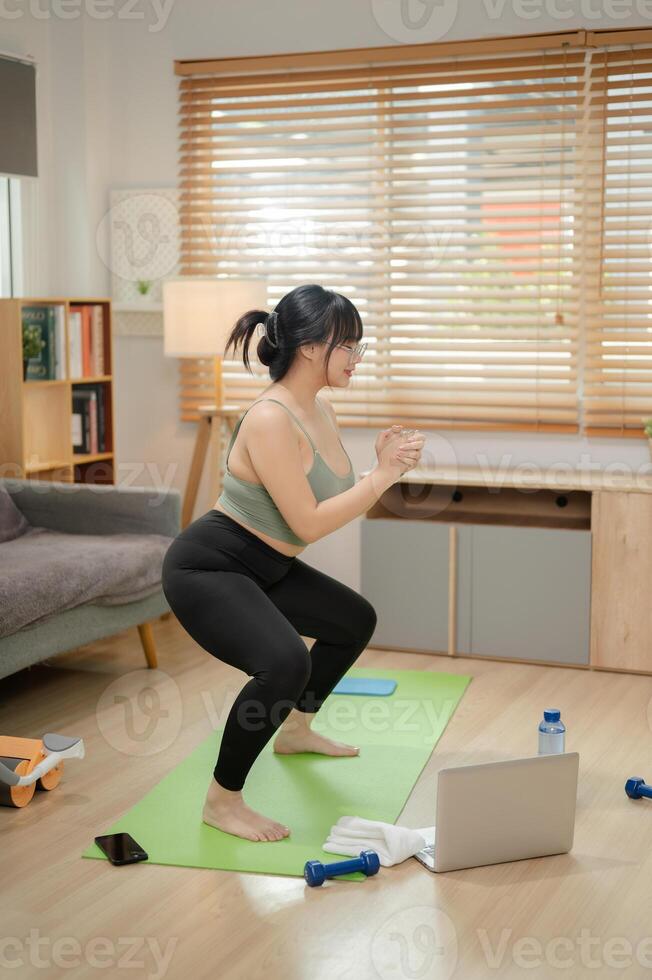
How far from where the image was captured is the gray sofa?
3.24 m

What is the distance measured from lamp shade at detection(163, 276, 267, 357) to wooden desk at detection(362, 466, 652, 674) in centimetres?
85

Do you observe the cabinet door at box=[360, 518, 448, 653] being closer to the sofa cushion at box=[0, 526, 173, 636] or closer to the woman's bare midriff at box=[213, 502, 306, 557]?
the sofa cushion at box=[0, 526, 173, 636]

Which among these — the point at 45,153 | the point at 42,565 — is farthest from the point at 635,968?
the point at 45,153

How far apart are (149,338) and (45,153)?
2.73 feet

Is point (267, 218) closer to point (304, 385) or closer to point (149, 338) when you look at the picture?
point (149, 338)

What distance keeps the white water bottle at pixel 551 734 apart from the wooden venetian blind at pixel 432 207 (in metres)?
1.72

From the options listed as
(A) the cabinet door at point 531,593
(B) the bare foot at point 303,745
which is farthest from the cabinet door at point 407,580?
(B) the bare foot at point 303,745

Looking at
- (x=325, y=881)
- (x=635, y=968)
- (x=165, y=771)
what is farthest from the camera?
(x=165, y=771)

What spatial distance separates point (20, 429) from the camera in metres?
4.07

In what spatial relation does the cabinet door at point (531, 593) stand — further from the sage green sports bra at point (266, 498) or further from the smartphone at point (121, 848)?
the smartphone at point (121, 848)

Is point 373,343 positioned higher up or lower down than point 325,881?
higher up

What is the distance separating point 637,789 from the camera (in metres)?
2.78

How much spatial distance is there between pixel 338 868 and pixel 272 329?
1.21 metres

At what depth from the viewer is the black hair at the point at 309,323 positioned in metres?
2.67
